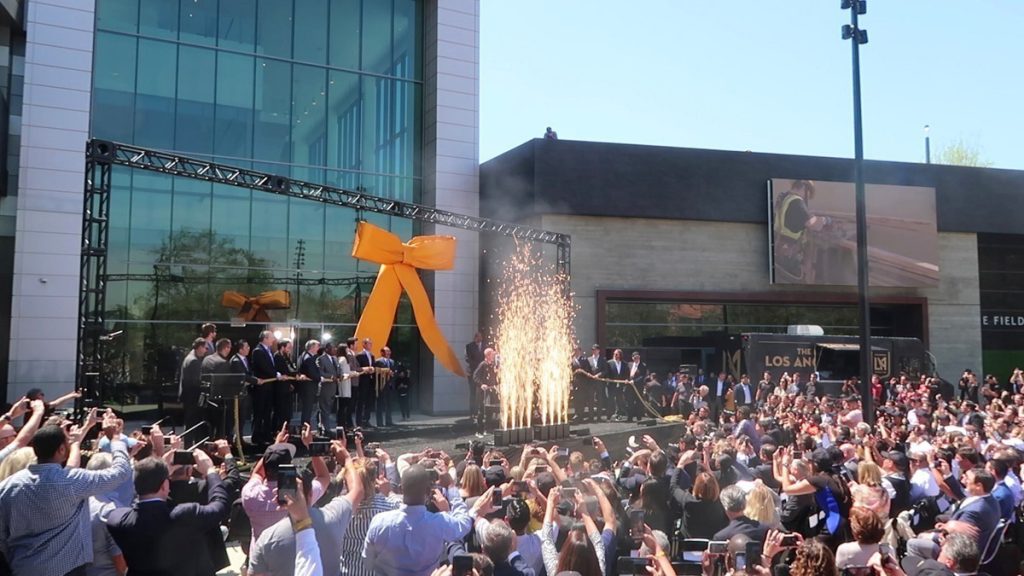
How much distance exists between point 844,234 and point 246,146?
19782mm

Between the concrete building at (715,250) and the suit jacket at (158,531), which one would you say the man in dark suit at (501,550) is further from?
the concrete building at (715,250)

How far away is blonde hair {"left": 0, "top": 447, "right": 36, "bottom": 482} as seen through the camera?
520 cm

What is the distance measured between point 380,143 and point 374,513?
1964cm

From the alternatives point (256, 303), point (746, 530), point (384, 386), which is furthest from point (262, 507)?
point (256, 303)

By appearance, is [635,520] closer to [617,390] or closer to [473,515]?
[473,515]

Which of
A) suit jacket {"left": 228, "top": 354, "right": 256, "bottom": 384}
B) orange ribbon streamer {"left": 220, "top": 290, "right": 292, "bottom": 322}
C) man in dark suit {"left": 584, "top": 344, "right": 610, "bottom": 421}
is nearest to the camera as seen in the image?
suit jacket {"left": 228, "top": 354, "right": 256, "bottom": 384}

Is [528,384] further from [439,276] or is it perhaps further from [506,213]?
[506,213]

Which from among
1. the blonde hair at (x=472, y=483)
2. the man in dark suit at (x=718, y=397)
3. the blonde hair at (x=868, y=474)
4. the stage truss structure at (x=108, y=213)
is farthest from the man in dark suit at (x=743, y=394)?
the blonde hair at (x=472, y=483)

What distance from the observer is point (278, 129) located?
22.4 meters

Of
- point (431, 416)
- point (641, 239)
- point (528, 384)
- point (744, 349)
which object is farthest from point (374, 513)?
point (641, 239)

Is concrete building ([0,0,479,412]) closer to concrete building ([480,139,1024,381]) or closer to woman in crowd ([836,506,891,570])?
concrete building ([480,139,1024,381])

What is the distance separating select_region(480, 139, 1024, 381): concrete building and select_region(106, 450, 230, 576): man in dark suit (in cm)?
1923

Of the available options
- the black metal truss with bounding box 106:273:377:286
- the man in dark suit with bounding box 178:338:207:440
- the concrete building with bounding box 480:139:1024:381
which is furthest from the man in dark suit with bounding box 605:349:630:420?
the man in dark suit with bounding box 178:338:207:440

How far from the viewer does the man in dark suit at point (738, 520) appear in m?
5.68
